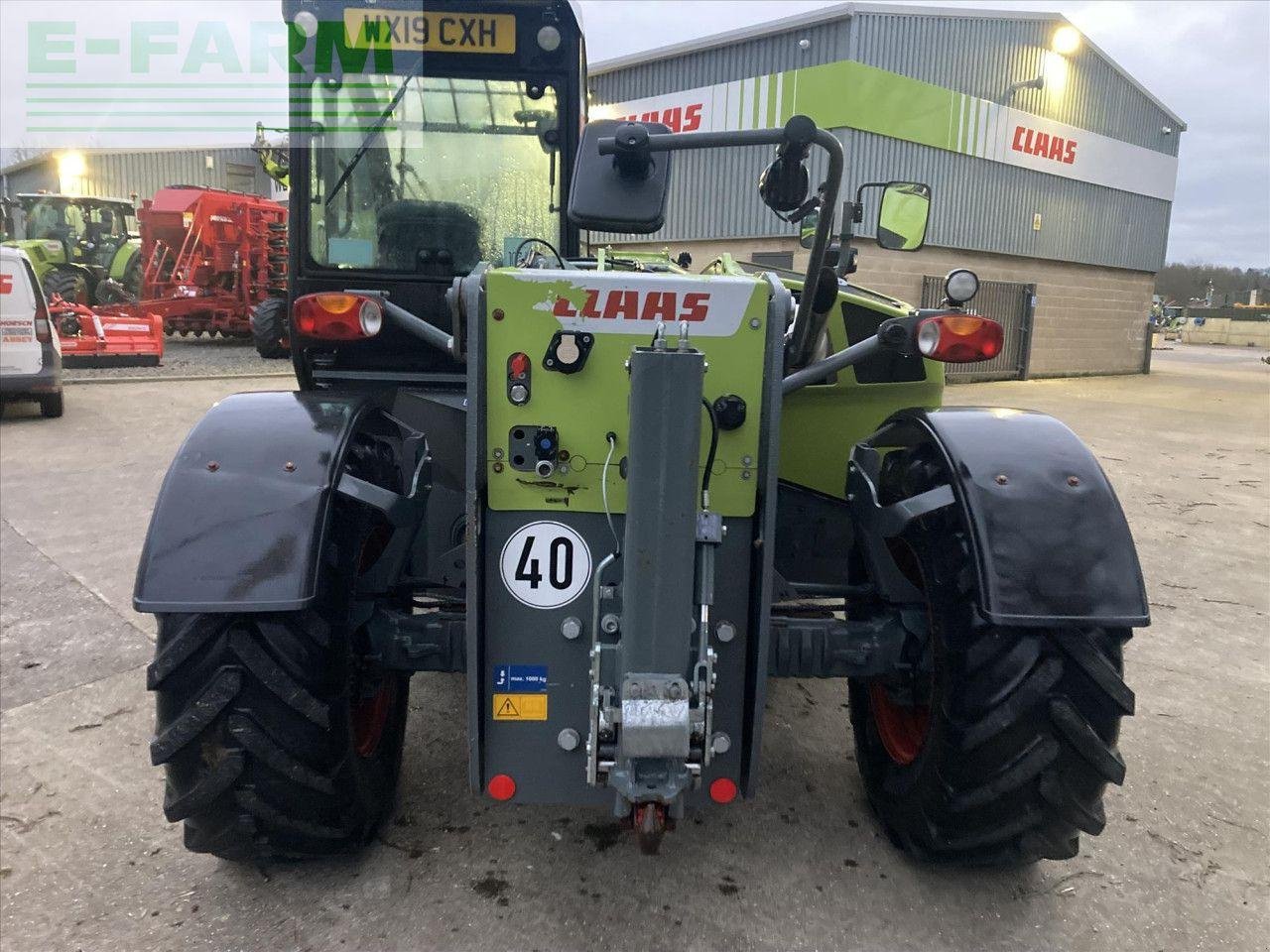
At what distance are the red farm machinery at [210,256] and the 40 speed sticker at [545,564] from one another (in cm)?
1618

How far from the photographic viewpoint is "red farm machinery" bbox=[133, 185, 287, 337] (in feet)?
56.0

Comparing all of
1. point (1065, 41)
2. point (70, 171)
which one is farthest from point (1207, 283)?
point (70, 171)

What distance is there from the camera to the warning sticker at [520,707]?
2.34m

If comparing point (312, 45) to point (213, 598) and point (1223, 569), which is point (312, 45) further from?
point (1223, 569)

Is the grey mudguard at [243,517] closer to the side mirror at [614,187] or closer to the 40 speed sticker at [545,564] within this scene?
the 40 speed sticker at [545,564]

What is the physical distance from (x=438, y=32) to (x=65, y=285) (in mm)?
16790

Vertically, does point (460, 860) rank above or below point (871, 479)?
below

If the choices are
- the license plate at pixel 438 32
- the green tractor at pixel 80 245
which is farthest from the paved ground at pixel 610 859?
the green tractor at pixel 80 245

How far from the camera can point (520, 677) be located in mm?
2338

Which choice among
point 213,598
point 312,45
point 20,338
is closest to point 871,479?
point 213,598

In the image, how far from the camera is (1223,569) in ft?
19.6

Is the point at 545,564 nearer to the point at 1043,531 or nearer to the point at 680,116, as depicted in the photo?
the point at 1043,531

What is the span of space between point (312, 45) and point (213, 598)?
2444 mm

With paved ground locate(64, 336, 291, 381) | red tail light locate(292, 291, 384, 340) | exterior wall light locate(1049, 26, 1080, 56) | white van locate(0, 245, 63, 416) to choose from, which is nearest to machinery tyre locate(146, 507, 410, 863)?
red tail light locate(292, 291, 384, 340)
